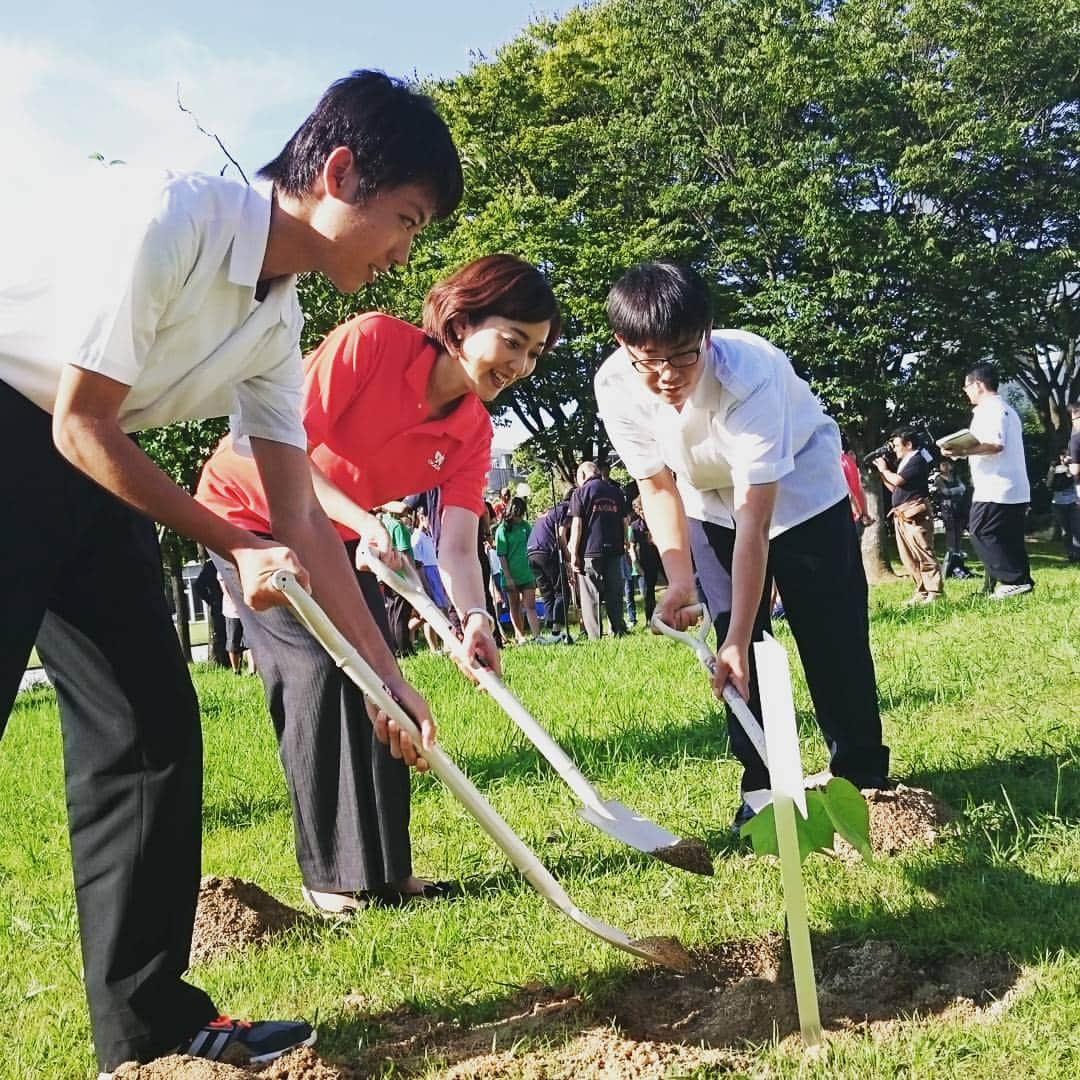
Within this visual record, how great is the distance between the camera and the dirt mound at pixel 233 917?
3012mm

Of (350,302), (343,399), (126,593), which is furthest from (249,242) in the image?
(350,302)

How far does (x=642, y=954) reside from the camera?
7.97 feet

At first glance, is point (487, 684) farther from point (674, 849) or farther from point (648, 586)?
point (648, 586)

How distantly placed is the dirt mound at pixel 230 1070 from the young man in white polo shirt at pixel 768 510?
5.25 ft

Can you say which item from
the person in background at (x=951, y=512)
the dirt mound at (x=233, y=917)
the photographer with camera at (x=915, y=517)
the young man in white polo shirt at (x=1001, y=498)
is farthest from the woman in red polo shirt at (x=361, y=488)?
the person in background at (x=951, y=512)

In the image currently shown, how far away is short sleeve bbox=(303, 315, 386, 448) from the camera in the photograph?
325 centimetres

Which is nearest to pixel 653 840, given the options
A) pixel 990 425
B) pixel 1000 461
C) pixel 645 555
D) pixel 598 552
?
pixel 1000 461

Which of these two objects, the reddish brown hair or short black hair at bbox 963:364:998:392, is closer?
the reddish brown hair

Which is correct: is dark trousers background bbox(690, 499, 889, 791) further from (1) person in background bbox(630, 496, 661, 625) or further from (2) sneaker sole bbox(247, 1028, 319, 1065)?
(1) person in background bbox(630, 496, 661, 625)

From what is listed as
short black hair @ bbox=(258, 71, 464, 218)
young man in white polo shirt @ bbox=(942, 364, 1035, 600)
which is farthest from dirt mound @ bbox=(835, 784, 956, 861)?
young man in white polo shirt @ bbox=(942, 364, 1035, 600)

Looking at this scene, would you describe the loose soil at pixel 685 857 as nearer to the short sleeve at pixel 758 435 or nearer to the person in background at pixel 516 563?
the short sleeve at pixel 758 435

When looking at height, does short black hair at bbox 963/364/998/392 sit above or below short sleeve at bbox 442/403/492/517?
above

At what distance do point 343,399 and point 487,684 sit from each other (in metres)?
0.92

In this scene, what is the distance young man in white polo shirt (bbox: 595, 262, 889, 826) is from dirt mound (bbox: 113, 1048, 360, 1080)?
5.25ft
